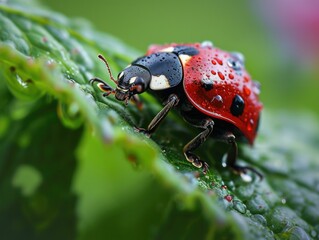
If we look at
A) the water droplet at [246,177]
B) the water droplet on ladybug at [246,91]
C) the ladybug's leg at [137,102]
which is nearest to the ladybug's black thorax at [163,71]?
the ladybug's leg at [137,102]

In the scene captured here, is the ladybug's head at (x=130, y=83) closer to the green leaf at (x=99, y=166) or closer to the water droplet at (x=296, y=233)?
the green leaf at (x=99, y=166)

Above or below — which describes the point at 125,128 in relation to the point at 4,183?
above

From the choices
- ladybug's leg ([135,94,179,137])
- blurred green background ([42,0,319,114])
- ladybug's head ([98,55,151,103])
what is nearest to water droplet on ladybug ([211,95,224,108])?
ladybug's leg ([135,94,179,137])

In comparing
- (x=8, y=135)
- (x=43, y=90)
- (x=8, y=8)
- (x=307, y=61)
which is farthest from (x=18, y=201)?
(x=307, y=61)

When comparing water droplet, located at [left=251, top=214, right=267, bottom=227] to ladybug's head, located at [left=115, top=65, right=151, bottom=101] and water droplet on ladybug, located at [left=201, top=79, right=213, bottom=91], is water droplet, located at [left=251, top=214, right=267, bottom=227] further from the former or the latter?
ladybug's head, located at [left=115, top=65, right=151, bottom=101]

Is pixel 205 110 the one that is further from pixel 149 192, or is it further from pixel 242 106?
pixel 149 192

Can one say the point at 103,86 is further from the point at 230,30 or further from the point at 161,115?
the point at 230,30
